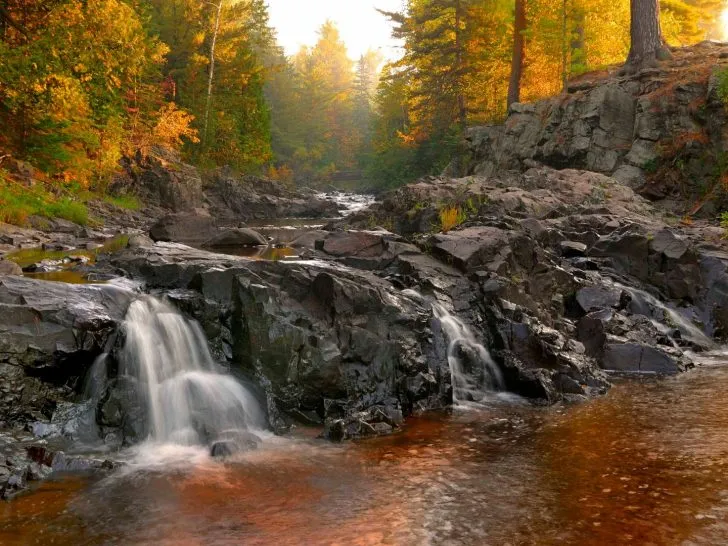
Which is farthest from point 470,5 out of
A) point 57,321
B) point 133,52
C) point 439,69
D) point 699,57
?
point 57,321

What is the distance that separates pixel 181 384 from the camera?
7.34m

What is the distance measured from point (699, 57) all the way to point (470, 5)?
14983 millimetres

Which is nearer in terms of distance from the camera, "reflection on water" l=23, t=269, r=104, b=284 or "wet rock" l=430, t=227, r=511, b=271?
"reflection on water" l=23, t=269, r=104, b=284

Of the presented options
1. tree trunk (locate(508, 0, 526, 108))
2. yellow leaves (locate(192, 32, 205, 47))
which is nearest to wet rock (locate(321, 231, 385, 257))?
tree trunk (locate(508, 0, 526, 108))

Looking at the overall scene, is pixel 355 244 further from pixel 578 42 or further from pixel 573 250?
pixel 578 42

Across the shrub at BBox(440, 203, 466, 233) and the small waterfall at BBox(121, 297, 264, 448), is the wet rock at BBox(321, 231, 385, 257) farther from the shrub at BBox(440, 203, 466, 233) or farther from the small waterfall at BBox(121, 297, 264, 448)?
the small waterfall at BBox(121, 297, 264, 448)

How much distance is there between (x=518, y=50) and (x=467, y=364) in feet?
76.9

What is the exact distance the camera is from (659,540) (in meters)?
4.20

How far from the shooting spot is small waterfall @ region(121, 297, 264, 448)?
6.74m

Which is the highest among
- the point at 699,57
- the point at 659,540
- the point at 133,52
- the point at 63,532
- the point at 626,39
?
the point at 626,39

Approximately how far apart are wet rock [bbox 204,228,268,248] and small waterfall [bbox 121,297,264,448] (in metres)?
8.05

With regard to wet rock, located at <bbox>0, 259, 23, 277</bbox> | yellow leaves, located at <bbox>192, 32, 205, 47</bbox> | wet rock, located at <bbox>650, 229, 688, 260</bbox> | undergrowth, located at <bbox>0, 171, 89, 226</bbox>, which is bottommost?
wet rock, located at <bbox>650, 229, 688, 260</bbox>

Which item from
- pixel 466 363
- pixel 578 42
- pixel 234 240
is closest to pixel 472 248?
pixel 466 363

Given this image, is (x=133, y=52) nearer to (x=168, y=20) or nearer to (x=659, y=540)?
(x=168, y=20)
